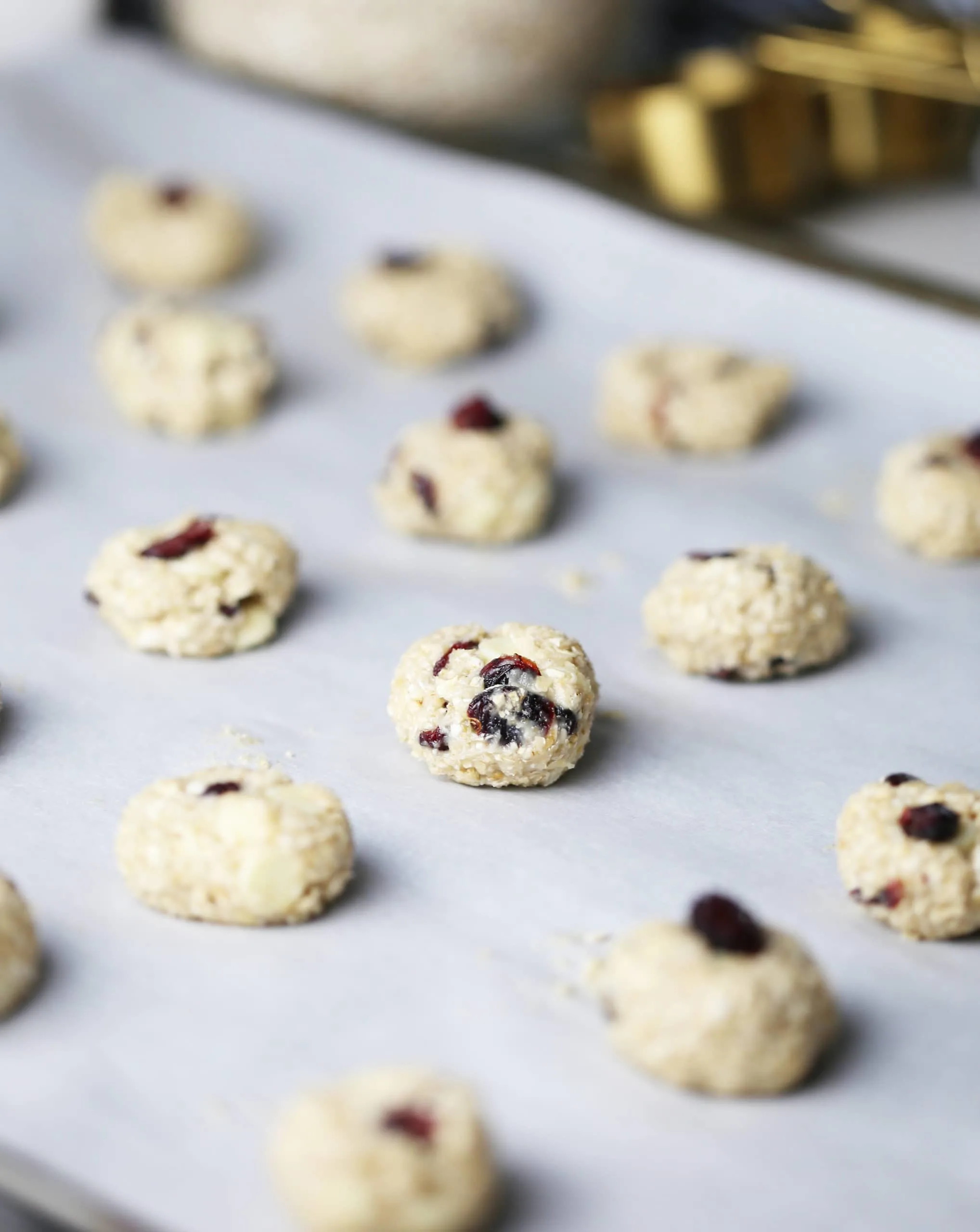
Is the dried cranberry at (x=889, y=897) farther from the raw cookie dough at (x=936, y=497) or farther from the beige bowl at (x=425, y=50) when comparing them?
the beige bowl at (x=425, y=50)

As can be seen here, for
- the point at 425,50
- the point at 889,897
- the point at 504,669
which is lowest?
the point at 889,897

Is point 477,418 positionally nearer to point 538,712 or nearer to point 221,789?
point 538,712

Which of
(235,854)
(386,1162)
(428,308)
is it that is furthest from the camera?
(428,308)

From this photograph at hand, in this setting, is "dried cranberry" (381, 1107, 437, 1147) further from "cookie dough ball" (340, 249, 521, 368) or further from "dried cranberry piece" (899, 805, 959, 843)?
"cookie dough ball" (340, 249, 521, 368)

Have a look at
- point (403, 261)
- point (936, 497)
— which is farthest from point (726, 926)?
point (403, 261)

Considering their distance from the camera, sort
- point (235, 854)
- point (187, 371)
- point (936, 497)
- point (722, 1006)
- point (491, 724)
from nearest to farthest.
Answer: point (722, 1006)
point (235, 854)
point (491, 724)
point (936, 497)
point (187, 371)

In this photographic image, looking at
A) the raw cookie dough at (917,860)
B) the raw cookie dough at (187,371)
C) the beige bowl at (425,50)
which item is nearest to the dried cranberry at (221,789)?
the raw cookie dough at (917,860)

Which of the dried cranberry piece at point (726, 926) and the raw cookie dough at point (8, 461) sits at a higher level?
the raw cookie dough at point (8, 461)
